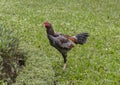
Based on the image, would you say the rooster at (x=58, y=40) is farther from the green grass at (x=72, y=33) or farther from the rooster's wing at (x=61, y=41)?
the green grass at (x=72, y=33)

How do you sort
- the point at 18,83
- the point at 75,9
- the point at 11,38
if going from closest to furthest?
1. the point at 18,83
2. the point at 11,38
3. the point at 75,9

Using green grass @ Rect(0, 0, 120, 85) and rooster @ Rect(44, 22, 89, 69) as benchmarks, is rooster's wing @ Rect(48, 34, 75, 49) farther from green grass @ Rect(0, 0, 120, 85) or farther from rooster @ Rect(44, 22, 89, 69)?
green grass @ Rect(0, 0, 120, 85)

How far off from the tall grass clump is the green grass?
0.54ft

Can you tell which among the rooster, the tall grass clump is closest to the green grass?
the tall grass clump

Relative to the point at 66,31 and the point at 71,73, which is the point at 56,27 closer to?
the point at 66,31

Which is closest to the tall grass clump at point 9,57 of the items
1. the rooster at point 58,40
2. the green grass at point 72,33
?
the green grass at point 72,33

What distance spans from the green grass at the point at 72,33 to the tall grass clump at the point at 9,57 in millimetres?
163

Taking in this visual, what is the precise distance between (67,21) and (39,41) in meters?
3.17

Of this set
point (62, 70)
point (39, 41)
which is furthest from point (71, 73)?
point (39, 41)

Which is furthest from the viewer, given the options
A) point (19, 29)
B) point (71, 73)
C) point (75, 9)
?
point (75, 9)

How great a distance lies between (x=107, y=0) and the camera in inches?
714

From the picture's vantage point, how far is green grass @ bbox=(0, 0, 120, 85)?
24.9 feet

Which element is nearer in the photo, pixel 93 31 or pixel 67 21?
pixel 93 31

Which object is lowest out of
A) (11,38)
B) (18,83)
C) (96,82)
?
(96,82)
